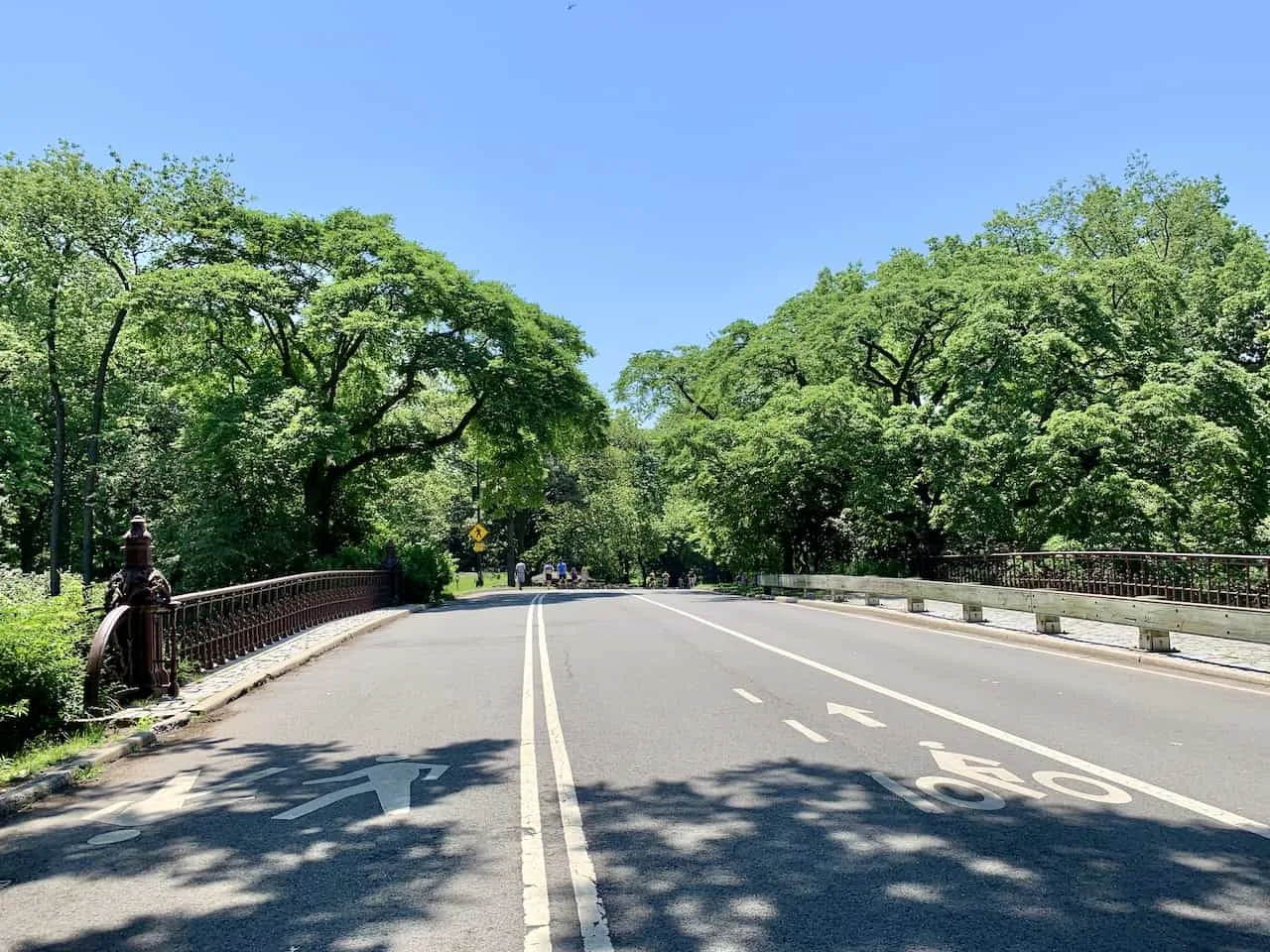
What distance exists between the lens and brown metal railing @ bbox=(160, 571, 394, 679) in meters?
11.0

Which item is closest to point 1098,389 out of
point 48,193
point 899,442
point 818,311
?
point 899,442

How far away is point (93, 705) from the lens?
8.47 metres

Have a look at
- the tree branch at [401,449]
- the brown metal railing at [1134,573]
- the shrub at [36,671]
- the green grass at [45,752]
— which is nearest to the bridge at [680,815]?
the green grass at [45,752]

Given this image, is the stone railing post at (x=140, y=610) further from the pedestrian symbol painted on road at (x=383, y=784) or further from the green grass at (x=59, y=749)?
the pedestrian symbol painted on road at (x=383, y=784)

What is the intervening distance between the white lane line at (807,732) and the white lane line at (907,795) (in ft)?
3.75

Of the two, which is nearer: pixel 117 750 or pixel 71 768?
pixel 71 768

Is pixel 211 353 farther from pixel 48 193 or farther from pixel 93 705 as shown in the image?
pixel 93 705

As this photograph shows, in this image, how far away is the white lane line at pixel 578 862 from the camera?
386 cm

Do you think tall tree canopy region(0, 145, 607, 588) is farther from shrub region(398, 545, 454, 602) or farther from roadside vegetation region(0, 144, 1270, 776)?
shrub region(398, 545, 454, 602)

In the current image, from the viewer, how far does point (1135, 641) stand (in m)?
13.9

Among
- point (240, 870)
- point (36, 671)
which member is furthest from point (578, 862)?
point (36, 671)

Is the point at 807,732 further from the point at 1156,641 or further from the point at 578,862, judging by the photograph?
the point at 1156,641

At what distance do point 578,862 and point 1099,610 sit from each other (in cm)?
1136

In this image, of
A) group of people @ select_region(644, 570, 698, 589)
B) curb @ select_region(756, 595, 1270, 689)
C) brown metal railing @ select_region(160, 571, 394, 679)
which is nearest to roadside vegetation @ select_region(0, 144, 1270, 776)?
brown metal railing @ select_region(160, 571, 394, 679)
